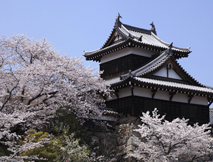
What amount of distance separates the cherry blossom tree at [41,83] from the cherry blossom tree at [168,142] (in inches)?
153

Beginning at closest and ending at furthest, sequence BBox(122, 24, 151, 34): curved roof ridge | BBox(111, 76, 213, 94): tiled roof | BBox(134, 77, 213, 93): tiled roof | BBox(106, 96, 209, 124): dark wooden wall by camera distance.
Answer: BBox(111, 76, 213, 94): tiled roof
BBox(106, 96, 209, 124): dark wooden wall
BBox(134, 77, 213, 93): tiled roof
BBox(122, 24, 151, 34): curved roof ridge

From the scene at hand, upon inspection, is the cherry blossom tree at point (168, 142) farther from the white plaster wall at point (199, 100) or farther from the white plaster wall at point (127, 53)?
the white plaster wall at point (127, 53)

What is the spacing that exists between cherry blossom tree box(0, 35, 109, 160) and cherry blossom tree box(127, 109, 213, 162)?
12.7 ft

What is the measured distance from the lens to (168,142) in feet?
76.6

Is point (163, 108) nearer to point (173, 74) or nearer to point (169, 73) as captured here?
point (169, 73)

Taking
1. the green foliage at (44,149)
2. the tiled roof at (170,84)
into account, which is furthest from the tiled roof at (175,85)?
the green foliage at (44,149)

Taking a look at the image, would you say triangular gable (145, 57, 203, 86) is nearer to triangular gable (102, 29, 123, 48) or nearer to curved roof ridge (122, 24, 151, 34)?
triangular gable (102, 29, 123, 48)

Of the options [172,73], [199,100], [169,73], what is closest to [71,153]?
[169,73]

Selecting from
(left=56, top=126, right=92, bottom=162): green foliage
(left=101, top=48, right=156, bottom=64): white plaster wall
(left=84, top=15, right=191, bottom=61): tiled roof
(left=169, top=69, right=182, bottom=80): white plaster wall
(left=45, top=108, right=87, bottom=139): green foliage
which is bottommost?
(left=56, top=126, right=92, bottom=162): green foliage

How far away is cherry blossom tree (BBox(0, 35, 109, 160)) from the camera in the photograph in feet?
74.0

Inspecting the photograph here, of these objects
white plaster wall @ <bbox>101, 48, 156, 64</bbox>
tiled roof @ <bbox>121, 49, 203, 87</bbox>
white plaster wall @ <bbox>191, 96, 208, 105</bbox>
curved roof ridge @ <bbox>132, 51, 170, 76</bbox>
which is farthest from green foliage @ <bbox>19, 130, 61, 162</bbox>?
white plaster wall @ <bbox>101, 48, 156, 64</bbox>

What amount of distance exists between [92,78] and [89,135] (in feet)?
12.8

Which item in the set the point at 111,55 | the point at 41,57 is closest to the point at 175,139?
the point at 41,57

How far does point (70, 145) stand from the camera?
20.6 metres
